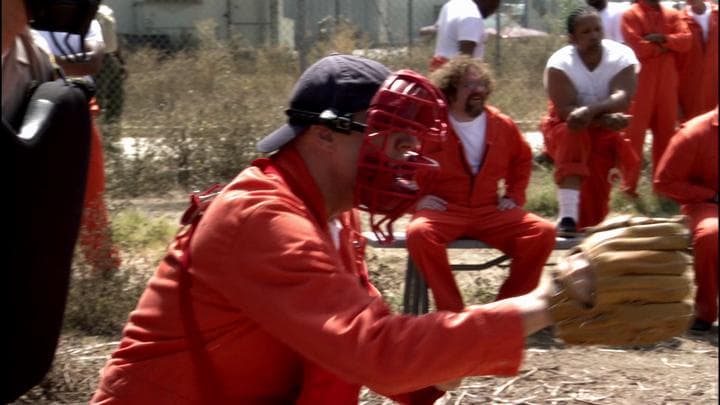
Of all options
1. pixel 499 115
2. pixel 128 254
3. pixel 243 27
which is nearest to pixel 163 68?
pixel 243 27

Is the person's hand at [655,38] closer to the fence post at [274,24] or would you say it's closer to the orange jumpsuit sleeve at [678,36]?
the orange jumpsuit sleeve at [678,36]

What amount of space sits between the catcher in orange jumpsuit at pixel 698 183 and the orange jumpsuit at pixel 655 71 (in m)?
2.89

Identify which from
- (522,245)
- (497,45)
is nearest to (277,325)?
(522,245)

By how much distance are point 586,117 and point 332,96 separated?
3.97 metres

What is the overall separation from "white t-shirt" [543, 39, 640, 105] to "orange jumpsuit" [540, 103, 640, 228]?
194 mm

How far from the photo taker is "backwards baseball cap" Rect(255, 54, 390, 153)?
101 inches

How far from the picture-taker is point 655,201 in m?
9.17

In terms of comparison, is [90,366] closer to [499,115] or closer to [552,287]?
[499,115]

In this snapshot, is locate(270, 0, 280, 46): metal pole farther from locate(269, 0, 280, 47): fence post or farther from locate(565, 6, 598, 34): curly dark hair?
locate(565, 6, 598, 34): curly dark hair

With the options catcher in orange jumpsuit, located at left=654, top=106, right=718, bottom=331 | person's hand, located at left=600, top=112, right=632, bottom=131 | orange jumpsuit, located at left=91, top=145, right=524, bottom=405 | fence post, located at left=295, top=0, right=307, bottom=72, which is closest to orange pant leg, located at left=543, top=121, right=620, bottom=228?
person's hand, located at left=600, top=112, right=632, bottom=131

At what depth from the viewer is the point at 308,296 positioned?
2.30 metres

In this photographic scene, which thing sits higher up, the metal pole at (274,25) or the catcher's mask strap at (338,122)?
the catcher's mask strap at (338,122)

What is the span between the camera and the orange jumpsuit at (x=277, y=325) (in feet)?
7.45

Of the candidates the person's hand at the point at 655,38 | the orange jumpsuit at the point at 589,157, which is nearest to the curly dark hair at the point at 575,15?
the orange jumpsuit at the point at 589,157
